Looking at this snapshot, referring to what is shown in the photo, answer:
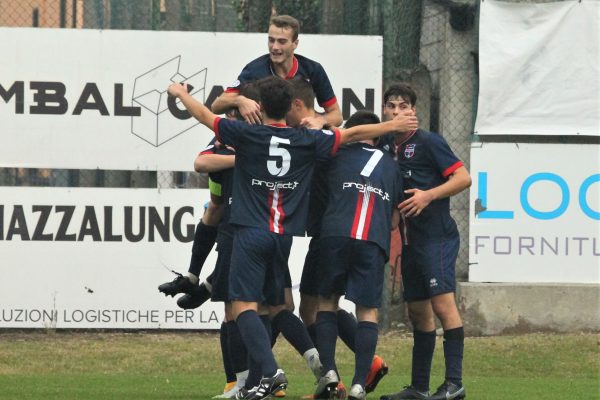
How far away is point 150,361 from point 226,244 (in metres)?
4.00

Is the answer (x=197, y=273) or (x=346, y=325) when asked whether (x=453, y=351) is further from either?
(x=197, y=273)

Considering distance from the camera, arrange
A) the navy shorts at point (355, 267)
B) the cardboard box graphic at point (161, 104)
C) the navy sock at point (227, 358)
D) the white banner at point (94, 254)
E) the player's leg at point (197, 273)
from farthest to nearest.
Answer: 1. the cardboard box graphic at point (161, 104)
2. the white banner at point (94, 254)
3. the player's leg at point (197, 273)
4. the navy sock at point (227, 358)
5. the navy shorts at point (355, 267)

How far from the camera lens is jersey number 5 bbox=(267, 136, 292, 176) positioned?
8.05 m

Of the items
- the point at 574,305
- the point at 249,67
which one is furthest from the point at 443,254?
the point at 574,305

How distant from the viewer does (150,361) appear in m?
12.4

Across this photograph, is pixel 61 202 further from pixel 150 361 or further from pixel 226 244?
pixel 226 244

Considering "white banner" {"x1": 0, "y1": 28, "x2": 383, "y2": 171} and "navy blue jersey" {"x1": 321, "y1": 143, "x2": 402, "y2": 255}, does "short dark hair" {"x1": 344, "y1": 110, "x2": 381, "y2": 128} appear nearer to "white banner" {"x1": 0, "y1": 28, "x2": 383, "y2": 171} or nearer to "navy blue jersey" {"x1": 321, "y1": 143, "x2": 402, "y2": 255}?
"navy blue jersey" {"x1": 321, "y1": 143, "x2": 402, "y2": 255}

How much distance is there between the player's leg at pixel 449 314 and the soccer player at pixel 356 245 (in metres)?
0.43

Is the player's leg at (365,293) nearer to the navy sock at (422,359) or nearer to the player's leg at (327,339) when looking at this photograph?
the player's leg at (327,339)

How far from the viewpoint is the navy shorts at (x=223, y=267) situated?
8.66 metres

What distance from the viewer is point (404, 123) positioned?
8.42m

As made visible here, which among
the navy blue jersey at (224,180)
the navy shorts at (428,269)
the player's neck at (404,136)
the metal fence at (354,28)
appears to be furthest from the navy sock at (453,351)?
the metal fence at (354,28)

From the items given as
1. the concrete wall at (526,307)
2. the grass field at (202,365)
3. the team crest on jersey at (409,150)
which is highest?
the team crest on jersey at (409,150)

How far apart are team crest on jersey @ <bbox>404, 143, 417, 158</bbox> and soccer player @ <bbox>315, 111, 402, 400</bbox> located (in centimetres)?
22
